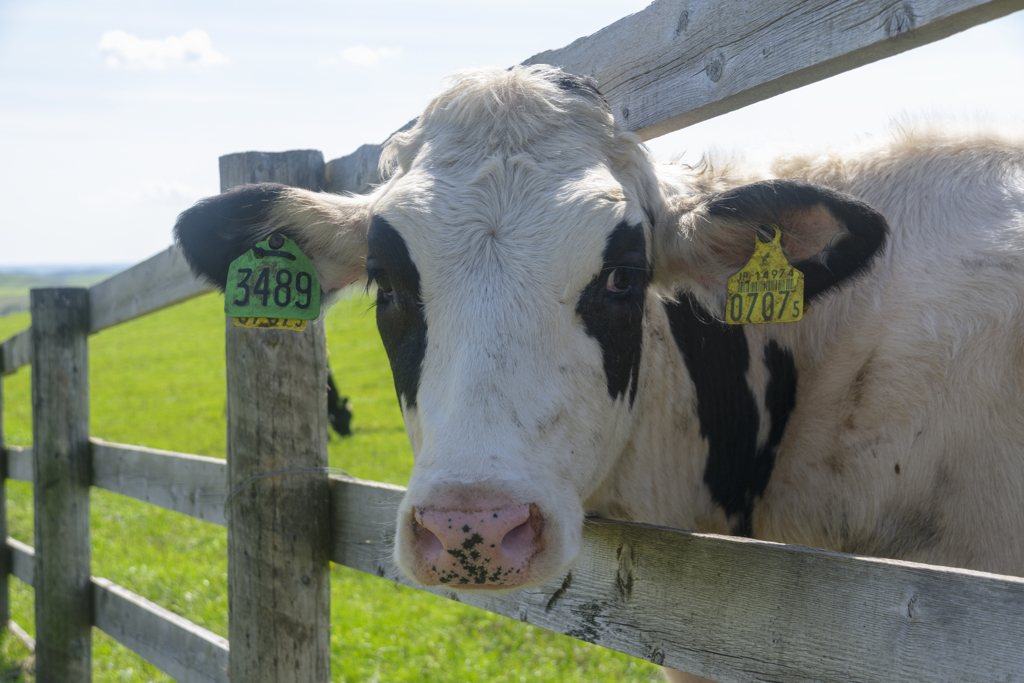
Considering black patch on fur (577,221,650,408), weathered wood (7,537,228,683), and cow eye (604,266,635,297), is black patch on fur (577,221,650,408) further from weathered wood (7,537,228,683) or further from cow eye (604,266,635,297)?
weathered wood (7,537,228,683)

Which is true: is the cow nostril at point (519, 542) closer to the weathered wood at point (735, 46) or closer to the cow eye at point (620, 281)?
the cow eye at point (620, 281)

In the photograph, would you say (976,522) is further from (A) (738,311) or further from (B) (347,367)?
(B) (347,367)

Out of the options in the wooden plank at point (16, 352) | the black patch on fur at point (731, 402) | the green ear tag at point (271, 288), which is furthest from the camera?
the wooden plank at point (16, 352)

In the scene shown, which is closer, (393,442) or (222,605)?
(222,605)

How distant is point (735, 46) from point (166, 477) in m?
3.26

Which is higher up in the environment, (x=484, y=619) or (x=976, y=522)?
(x=976, y=522)

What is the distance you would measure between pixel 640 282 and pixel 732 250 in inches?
13.3

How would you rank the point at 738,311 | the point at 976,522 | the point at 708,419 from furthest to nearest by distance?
the point at 708,419
the point at 738,311
the point at 976,522

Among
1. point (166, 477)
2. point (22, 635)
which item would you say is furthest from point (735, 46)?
point (22, 635)

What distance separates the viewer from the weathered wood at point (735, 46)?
167cm

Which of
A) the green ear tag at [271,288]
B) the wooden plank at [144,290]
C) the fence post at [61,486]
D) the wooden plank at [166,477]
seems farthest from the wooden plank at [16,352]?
the green ear tag at [271,288]

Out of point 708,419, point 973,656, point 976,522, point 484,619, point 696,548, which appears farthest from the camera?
point 484,619

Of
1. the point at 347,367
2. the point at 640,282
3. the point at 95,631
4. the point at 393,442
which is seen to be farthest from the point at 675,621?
the point at 347,367

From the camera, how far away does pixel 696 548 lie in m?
1.76
